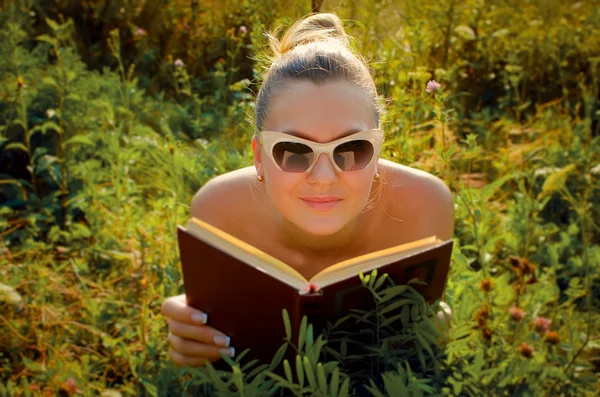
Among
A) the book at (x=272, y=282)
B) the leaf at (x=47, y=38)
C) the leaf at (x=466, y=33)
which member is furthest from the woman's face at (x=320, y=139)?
the leaf at (x=466, y=33)

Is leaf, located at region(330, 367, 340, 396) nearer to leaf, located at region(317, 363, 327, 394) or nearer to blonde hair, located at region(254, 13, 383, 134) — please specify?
leaf, located at region(317, 363, 327, 394)

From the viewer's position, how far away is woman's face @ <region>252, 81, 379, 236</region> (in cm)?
176

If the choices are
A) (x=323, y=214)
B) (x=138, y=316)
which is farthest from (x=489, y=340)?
(x=138, y=316)

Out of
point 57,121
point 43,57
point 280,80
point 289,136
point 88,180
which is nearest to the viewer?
point 289,136

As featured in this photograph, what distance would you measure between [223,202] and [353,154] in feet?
1.97

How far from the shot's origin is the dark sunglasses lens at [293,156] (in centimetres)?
175

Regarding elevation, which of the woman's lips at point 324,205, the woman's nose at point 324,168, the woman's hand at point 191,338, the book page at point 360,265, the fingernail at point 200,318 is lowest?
the woman's hand at point 191,338

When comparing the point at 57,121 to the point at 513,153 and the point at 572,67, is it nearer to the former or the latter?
the point at 513,153

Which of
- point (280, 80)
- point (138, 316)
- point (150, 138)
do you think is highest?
point (280, 80)

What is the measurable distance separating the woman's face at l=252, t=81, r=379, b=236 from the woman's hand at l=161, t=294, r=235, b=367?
0.37 meters

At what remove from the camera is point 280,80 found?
6.20 ft

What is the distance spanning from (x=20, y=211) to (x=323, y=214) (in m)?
2.18

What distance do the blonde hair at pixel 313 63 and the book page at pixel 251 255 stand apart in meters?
0.40

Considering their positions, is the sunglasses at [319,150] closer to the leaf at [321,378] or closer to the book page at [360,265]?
the book page at [360,265]
